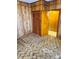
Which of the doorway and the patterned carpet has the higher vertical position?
the doorway

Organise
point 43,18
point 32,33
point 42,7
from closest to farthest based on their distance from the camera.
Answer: point 32,33 < point 42,7 < point 43,18

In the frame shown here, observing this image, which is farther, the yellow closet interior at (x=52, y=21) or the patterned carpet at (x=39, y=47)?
the yellow closet interior at (x=52, y=21)

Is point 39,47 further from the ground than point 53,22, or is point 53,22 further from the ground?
point 53,22

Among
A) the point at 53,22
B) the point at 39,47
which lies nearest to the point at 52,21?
the point at 53,22

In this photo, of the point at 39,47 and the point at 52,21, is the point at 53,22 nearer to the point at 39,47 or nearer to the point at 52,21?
the point at 52,21

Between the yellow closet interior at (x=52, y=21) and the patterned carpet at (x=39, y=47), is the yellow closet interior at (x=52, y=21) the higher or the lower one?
the higher one

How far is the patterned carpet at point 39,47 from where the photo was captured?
1.13m

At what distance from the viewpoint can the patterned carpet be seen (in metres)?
1.13

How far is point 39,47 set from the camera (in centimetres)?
124

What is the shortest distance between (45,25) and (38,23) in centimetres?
9
